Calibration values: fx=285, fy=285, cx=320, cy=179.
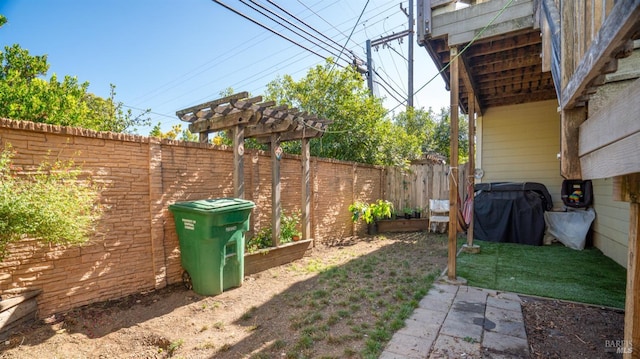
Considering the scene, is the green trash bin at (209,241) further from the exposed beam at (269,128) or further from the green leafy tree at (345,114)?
the green leafy tree at (345,114)

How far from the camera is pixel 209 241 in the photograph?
3395 mm

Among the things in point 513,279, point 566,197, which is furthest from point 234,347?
point 566,197

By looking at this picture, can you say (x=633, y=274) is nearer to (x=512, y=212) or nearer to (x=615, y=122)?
(x=615, y=122)

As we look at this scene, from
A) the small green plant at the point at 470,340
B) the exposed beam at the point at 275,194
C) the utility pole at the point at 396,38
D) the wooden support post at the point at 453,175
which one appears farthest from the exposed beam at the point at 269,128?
the utility pole at the point at 396,38

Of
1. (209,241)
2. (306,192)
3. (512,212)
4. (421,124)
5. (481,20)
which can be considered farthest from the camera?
(421,124)

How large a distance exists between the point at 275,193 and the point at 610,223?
5.72 metres

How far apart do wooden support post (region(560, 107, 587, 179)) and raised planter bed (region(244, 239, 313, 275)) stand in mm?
3805

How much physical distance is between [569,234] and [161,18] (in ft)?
33.9

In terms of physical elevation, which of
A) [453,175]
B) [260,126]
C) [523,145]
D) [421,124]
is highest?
[421,124]

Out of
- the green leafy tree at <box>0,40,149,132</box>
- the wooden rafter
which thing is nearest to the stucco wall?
the wooden rafter

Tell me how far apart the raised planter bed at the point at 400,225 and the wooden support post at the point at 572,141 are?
20.4 ft

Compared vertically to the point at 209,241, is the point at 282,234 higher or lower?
lower

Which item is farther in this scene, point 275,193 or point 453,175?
point 275,193

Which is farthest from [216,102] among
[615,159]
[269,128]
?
[615,159]
